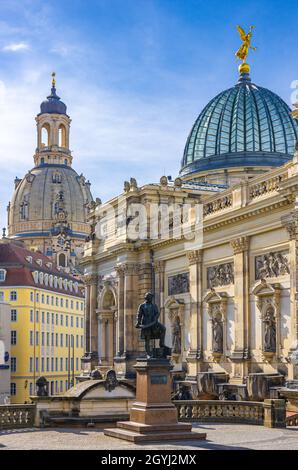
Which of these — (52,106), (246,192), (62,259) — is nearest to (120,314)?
(246,192)

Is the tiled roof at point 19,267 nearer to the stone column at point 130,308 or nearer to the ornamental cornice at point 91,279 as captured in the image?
the ornamental cornice at point 91,279

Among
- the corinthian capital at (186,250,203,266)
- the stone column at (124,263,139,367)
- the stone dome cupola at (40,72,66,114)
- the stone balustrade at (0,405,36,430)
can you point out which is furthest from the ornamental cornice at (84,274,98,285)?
the stone dome cupola at (40,72,66,114)

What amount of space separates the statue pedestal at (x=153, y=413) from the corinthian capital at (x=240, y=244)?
16.9 meters

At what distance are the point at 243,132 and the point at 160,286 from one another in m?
16.7

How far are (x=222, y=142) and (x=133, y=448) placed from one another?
43.4 metres

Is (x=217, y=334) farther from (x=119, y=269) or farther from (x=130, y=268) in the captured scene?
(x=119, y=269)

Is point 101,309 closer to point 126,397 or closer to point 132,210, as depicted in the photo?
point 132,210

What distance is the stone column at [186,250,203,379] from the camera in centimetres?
4866

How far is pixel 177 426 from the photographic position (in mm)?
26938

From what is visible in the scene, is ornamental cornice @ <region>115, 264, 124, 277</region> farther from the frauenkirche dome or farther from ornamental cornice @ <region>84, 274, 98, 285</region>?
the frauenkirche dome

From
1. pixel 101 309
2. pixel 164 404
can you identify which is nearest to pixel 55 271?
pixel 101 309

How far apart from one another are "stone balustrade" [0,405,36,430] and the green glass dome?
3434 centimetres

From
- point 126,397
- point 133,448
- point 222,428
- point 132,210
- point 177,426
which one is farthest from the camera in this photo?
point 132,210

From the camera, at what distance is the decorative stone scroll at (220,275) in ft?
151
